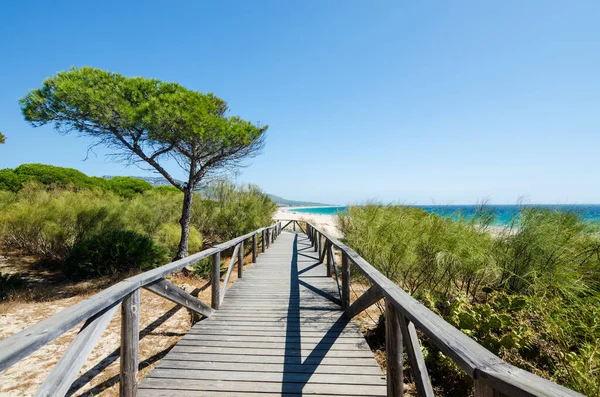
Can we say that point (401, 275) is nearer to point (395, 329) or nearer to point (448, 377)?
point (448, 377)

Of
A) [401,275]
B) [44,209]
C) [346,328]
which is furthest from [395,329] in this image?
[44,209]

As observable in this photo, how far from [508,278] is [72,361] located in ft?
12.2

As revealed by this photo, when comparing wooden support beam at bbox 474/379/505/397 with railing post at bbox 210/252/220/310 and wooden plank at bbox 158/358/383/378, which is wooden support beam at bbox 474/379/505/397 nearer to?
wooden plank at bbox 158/358/383/378

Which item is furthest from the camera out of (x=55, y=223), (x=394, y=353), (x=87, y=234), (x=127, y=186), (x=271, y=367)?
(x=127, y=186)

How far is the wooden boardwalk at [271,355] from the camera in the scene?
2277 mm

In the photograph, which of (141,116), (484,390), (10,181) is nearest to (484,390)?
(484,390)

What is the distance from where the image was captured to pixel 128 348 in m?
2.01

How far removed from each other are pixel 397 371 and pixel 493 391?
3.45ft

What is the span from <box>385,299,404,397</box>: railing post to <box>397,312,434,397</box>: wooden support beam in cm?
20

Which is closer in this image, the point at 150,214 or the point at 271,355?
the point at 271,355

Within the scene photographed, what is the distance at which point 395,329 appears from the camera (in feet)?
6.22

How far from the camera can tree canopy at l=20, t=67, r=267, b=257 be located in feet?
22.5

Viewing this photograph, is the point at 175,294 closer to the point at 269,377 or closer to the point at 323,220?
the point at 269,377

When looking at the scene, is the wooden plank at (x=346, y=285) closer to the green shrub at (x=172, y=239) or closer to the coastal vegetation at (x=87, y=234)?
the coastal vegetation at (x=87, y=234)
